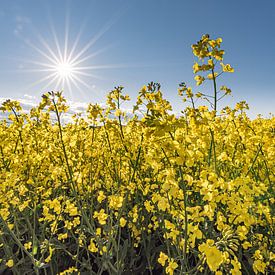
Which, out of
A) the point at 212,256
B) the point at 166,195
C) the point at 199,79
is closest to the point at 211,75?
the point at 199,79

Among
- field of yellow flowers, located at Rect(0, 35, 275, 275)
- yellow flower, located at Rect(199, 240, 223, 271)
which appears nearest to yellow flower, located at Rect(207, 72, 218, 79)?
field of yellow flowers, located at Rect(0, 35, 275, 275)

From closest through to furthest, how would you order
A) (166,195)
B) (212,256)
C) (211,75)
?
(212,256), (166,195), (211,75)

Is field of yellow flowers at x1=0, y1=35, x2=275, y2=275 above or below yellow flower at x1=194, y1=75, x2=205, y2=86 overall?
below

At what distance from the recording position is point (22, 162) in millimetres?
Answer: 3299

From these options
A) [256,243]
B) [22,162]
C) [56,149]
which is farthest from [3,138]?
[256,243]

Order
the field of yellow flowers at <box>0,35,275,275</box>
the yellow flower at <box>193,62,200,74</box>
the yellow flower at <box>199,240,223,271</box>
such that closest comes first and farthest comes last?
the yellow flower at <box>199,240,223,271</box> < the field of yellow flowers at <box>0,35,275,275</box> < the yellow flower at <box>193,62,200,74</box>

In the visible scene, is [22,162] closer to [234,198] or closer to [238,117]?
[234,198]

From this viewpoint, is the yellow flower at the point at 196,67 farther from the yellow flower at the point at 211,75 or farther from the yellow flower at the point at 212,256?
the yellow flower at the point at 212,256

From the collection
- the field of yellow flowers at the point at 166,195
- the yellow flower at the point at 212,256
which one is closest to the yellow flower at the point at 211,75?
the field of yellow flowers at the point at 166,195

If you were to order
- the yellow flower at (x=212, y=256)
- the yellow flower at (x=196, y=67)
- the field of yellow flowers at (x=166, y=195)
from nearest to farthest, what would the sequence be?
the yellow flower at (x=212, y=256) → the field of yellow flowers at (x=166, y=195) → the yellow flower at (x=196, y=67)

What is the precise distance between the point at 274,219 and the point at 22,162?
275 centimetres

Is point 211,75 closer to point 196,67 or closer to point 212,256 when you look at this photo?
point 196,67

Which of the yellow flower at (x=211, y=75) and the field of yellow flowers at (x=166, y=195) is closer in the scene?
the field of yellow flowers at (x=166, y=195)

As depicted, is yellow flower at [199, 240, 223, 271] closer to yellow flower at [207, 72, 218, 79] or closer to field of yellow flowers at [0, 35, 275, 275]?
field of yellow flowers at [0, 35, 275, 275]
